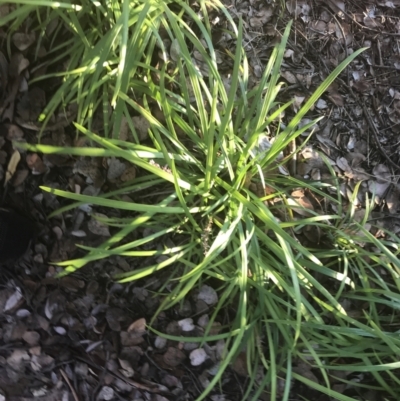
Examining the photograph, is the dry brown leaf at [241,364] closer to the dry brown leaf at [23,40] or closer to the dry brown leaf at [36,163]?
the dry brown leaf at [36,163]

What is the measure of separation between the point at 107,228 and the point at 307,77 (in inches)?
22.0

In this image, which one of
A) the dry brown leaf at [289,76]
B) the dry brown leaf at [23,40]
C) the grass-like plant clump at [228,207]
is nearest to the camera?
the grass-like plant clump at [228,207]

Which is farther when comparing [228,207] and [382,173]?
[382,173]

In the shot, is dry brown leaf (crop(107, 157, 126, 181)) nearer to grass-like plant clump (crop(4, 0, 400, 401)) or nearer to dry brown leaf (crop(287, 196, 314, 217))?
grass-like plant clump (crop(4, 0, 400, 401))

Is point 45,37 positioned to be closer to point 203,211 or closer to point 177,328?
point 203,211

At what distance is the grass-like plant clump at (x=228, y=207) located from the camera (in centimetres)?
83

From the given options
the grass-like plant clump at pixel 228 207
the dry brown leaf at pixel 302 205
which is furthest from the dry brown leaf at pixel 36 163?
the dry brown leaf at pixel 302 205

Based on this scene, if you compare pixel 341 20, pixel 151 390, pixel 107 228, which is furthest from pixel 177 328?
pixel 341 20

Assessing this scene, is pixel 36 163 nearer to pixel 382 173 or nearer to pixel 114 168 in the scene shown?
pixel 114 168

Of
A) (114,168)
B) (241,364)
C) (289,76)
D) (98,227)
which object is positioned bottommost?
(241,364)

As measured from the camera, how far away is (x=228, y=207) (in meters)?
0.92

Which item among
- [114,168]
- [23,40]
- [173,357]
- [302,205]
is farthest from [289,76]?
[173,357]

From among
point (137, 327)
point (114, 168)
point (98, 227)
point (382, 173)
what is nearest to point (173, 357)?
point (137, 327)

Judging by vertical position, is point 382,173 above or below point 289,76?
below
